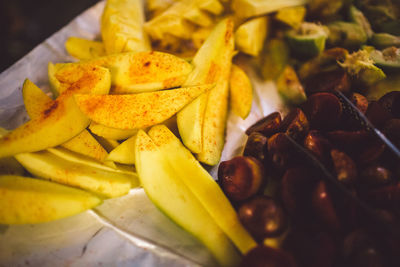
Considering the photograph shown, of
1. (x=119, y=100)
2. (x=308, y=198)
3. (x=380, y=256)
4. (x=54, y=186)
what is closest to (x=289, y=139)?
(x=308, y=198)

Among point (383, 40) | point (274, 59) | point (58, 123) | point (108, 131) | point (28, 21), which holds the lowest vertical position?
point (383, 40)

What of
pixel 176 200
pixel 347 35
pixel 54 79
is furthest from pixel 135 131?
pixel 347 35

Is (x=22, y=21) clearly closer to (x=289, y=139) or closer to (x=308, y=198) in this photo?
(x=289, y=139)

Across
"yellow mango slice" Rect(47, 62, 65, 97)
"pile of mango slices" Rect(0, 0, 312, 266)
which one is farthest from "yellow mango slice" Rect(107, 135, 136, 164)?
"yellow mango slice" Rect(47, 62, 65, 97)

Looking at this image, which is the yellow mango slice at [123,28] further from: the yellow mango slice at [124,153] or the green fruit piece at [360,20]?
the green fruit piece at [360,20]

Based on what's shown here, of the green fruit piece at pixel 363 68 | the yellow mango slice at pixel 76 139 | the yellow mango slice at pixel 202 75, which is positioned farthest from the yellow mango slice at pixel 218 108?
the green fruit piece at pixel 363 68

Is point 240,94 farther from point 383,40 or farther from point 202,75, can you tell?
point 383,40

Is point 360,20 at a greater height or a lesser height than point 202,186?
lesser

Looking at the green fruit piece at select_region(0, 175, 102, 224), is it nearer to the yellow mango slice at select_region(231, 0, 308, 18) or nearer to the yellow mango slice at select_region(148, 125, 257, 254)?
the yellow mango slice at select_region(148, 125, 257, 254)
